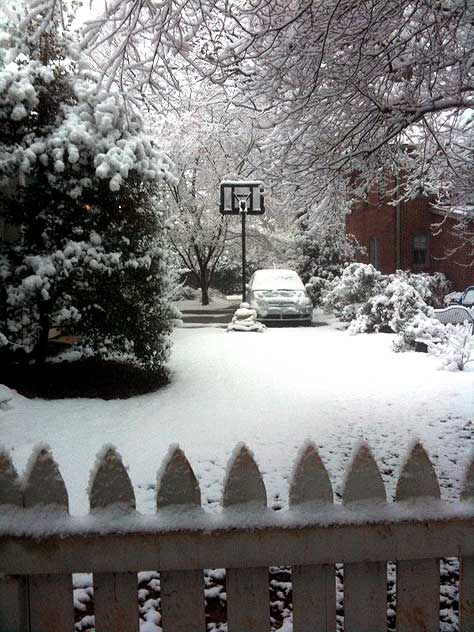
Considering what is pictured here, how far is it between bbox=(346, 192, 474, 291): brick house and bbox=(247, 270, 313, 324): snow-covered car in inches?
288

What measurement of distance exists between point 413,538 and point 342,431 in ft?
13.2

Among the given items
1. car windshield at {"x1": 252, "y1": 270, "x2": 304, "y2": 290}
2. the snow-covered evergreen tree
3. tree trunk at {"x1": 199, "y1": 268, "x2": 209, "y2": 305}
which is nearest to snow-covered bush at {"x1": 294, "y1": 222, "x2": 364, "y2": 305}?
car windshield at {"x1": 252, "y1": 270, "x2": 304, "y2": 290}

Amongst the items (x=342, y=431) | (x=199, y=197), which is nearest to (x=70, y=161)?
(x=342, y=431)

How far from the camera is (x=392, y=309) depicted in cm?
1391

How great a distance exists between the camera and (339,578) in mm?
2994

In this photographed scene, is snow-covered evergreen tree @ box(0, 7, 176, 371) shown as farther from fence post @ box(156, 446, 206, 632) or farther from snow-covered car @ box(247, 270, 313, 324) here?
snow-covered car @ box(247, 270, 313, 324)

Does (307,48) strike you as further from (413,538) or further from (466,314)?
(466,314)

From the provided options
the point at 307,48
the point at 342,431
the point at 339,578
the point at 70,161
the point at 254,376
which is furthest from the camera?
the point at 254,376

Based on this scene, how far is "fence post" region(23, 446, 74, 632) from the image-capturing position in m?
1.80

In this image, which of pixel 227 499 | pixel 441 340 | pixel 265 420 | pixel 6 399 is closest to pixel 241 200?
pixel 441 340

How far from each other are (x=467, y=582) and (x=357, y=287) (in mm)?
15027

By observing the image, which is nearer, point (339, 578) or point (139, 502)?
point (339, 578)

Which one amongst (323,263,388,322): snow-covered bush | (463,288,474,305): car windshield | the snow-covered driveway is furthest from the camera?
(463,288,474,305): car windshield

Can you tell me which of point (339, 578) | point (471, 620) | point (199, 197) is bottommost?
point (339, 578)
